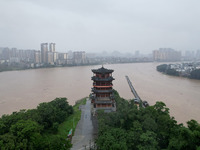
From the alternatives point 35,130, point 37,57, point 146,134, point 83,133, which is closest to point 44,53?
point 37,57

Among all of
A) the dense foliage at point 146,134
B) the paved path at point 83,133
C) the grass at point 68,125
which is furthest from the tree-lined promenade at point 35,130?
the dense foliage at point 146,134

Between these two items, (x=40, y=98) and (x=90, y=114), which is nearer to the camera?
(x=90, y=114)

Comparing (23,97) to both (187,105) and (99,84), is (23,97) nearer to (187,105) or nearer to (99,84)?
(99,84)

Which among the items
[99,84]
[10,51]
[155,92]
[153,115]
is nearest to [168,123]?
[153,115]

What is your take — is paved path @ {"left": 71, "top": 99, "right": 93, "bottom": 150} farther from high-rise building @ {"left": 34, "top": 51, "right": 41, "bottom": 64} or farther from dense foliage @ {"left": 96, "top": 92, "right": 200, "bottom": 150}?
high-rise building @ {"left": 34, "top": 51, "right": 41, "bottom": 64}

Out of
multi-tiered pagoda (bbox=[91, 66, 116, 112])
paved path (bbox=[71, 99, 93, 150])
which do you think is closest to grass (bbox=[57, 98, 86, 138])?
paved path (bbox=[71, 99, 93, 150])

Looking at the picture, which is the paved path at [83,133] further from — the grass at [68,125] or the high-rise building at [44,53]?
the high-rise building at [44,53]

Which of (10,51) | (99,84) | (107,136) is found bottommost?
(107,136)

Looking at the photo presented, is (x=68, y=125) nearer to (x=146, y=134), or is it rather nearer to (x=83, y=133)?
(x=83, y=133)
